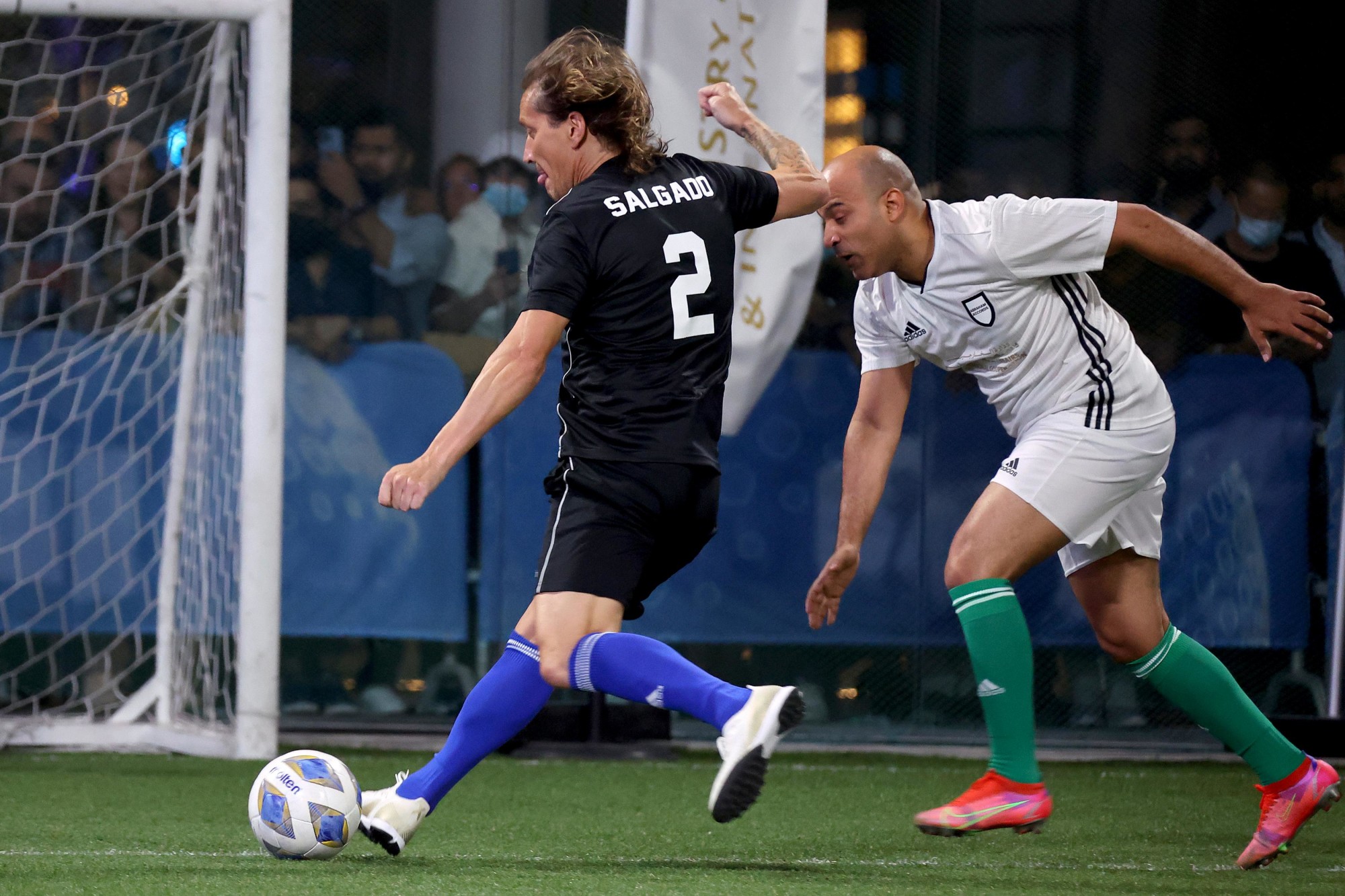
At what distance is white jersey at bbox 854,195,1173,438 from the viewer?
3.44 metres

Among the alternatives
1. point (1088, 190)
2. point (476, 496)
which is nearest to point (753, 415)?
point (476, 496)

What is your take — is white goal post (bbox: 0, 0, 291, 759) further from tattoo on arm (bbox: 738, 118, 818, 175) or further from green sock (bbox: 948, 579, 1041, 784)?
green sock (bbox: 948, 579, 1041, 784)

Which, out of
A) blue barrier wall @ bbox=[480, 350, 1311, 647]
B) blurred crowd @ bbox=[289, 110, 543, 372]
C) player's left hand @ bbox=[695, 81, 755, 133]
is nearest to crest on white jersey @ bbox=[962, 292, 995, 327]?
player's left hand @ bbox=[695, 81, 755, 133]

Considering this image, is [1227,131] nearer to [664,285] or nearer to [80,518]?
[664,285]

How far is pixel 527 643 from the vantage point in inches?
129

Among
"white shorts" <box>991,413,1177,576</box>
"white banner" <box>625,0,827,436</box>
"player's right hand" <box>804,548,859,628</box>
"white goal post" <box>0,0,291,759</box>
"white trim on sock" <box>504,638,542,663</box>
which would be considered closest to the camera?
"white trim on sock" <box>504,638,542,663</box>

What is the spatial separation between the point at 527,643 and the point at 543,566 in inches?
9.7

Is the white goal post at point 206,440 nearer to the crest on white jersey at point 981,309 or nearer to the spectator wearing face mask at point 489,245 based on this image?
the spectator wearing face mask at point 489,245

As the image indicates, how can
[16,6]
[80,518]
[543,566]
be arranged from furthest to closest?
[80,518] < [16,6] < [543,566]

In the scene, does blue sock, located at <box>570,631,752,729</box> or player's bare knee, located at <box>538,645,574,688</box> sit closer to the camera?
blue sock, located at <box>570,631,752,729</box>

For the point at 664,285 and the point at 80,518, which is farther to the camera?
the point at 80,518

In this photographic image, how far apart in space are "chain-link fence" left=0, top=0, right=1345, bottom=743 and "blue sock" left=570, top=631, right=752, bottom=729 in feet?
10.6

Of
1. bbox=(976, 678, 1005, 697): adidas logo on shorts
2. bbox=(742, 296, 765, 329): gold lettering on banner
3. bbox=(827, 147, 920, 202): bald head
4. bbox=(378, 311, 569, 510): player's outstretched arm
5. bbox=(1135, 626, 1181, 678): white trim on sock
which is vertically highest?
bbox=(827, 147, 920, 202): bald head

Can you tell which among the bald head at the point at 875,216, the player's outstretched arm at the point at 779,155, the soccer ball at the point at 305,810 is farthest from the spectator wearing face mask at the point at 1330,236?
the soccer ball at the point at 305,810
